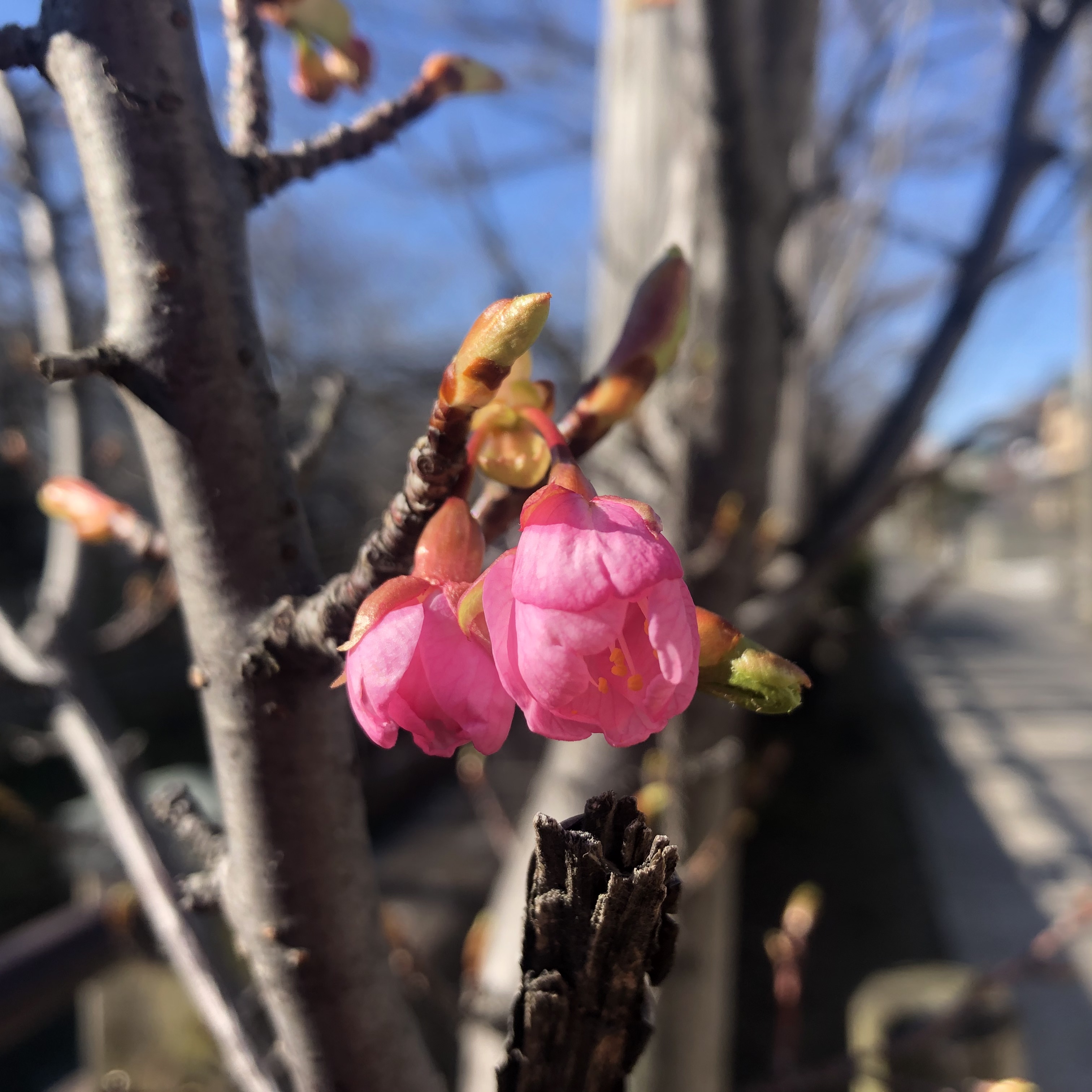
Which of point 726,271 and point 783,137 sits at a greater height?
point 783,137

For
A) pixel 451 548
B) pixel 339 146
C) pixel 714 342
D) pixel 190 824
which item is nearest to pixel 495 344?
pixel 451 548

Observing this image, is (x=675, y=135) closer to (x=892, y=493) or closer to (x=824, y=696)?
(x=892, y=493)

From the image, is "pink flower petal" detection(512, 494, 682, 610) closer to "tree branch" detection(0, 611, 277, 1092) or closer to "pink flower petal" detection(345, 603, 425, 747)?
"pink flower petal" detection(345, 603, 425, 747)

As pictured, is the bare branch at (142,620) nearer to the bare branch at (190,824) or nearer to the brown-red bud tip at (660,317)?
the bare branch at (190,824)

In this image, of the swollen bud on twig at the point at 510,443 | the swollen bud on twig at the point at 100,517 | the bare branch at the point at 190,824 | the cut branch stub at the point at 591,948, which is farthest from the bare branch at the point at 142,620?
the cut branch stub at the point at 591,948

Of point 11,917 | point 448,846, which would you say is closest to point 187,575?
point 448,846

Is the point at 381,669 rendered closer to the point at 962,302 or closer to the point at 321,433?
the point at 321,433
